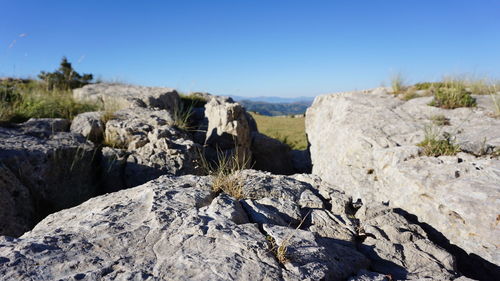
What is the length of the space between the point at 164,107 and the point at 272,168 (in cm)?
490

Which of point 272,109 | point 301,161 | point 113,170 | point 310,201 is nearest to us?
point 310,201

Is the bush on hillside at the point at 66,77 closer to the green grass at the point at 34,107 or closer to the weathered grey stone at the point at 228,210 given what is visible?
the green grass at the point at 34,107

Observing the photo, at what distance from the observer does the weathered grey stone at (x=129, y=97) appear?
9820 millimetres

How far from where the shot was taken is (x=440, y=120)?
22.7 ft

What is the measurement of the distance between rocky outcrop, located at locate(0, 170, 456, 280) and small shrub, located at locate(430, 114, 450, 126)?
4204mm

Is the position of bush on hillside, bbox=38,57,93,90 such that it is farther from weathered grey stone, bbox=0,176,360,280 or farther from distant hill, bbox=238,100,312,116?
weathered grey stone, bbox=0,176,360,280

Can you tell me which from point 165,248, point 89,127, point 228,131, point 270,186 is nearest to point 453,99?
point 228,131

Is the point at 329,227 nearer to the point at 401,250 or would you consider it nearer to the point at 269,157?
the point at 401,250

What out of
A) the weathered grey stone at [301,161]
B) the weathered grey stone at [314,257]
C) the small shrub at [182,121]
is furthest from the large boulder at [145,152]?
the weathered grey stone at [301,161]

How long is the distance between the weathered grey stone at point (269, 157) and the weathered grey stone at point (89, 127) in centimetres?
538

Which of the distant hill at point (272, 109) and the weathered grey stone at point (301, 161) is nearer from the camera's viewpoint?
the weathered grey stone at point (301, 161)

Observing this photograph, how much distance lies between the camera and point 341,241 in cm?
313

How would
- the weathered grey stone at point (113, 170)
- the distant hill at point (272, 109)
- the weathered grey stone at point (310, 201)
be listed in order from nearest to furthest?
the weathered grey stone at point (310, 201) → the weathered grey stone at point (113, 170) → the distant hill at point (272, 109)

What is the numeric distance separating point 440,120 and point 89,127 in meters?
8.52
